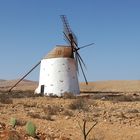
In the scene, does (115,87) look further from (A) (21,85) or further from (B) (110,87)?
(A) (21,85)

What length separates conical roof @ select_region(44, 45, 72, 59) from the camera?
38.8m

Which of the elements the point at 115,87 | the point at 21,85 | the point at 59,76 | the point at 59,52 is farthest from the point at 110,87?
the point at 21,85

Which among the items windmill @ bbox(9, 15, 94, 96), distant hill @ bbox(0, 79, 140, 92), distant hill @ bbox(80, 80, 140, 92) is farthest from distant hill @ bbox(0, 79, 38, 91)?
windmill @ bbox(9, 15, 94, 96)

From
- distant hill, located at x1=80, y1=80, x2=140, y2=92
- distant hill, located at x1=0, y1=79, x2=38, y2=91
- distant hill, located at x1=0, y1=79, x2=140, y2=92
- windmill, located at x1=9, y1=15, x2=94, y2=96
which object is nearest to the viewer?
windmill, located at x1=9, y1=15, x2=94, y2=96

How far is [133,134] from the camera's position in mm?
13906

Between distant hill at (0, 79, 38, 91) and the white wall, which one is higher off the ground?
distant hill at (0, 79, 38, 91)

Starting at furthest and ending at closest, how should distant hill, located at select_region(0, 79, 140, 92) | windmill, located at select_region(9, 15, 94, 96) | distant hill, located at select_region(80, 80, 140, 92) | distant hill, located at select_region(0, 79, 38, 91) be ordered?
distant hill, located at select_region(0, 79, 38, 91), distant hill, located at select_region(80, 80, 140, 92), distant hill, located at select_region(0, 79, 140, 92), windmill, located at select_region(9, 15, 94, 96)

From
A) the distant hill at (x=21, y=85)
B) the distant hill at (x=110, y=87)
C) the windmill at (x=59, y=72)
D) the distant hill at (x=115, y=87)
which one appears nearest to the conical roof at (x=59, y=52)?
the windmill at (x=59, y=72)

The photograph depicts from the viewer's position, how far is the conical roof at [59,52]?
3884cm

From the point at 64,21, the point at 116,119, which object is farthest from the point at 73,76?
the point at 116,119

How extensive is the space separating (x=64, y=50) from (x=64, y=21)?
5428 mm

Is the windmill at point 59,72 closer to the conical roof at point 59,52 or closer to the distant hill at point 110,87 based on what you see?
the conical roof at point 59,52

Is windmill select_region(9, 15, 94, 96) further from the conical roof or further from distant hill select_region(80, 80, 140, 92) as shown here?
distant hill select_region(80, 80, 140, 92)

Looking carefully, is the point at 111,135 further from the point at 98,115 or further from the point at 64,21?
the point at 64,21
